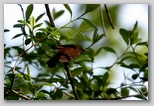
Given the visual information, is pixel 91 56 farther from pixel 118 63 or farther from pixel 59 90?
pixel 59 90

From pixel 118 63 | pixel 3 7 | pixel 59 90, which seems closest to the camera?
pixel 59 90

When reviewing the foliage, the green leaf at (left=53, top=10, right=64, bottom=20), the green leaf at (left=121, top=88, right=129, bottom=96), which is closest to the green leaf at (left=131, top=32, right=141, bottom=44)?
the foliage

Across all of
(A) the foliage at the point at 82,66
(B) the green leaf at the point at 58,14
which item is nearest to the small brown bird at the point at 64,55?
(A) the foliage at the point at 82,66

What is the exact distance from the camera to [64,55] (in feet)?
3.93

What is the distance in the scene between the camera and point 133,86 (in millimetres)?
1345

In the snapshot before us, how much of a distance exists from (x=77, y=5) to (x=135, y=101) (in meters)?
0.55

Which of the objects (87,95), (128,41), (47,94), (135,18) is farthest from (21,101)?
(135,18)

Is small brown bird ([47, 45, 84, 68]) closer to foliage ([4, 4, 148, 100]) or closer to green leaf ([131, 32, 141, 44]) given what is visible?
foliage ([4, 4, 148, 100])

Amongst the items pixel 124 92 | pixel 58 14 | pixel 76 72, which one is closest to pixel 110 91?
pixel 124 92

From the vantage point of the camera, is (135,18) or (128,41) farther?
(135,18)

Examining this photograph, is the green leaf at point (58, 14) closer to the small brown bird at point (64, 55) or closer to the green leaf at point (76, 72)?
the small brown bird at point (64, 55)

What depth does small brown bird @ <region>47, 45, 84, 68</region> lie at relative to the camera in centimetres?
120

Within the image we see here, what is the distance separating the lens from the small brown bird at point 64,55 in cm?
120

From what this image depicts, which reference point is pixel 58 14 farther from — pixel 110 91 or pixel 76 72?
pixel 110 91
